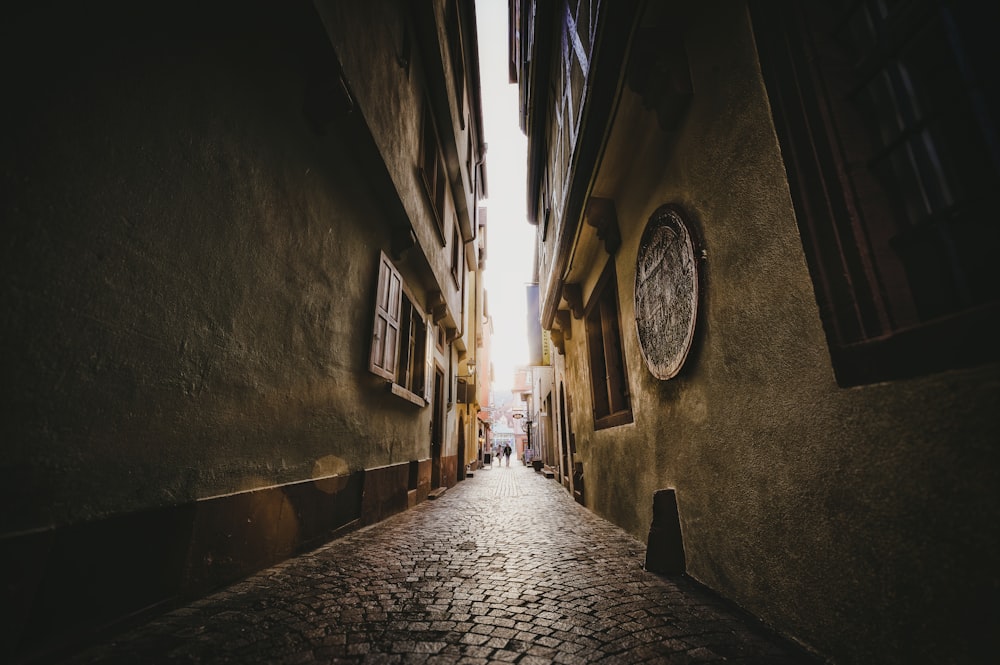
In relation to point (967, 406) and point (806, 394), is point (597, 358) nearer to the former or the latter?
point (806, 394)

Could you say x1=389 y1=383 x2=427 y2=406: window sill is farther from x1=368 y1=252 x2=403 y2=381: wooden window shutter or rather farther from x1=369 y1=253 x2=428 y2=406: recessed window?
x1=368 y1=252 x2=403 y2=381: wooden window shutter

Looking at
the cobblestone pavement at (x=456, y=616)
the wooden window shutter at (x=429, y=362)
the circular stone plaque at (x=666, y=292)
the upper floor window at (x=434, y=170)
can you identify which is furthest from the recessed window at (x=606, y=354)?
the upper floor window at (x=434, y=170)

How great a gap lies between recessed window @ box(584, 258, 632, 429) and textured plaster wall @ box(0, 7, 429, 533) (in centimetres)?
335

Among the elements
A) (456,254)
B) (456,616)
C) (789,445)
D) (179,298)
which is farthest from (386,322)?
(456,254)

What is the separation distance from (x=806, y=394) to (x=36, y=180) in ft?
10.6

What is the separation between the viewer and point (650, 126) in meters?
3.22

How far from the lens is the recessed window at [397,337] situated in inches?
192

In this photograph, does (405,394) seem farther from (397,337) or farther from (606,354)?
(606,354)

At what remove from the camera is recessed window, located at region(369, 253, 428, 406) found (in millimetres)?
4867

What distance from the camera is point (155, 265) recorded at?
2.02m

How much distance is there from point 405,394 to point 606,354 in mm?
3006

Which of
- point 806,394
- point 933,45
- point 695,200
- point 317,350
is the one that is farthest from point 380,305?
point 933,45

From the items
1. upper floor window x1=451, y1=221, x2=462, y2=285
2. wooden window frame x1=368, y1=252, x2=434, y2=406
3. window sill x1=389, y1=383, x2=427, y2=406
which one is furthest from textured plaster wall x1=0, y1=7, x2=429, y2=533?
upper floor window x1=451, y1=221, x2=462, y2=285

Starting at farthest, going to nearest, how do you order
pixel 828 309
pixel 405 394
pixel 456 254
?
pixel 456 254
pixel 405 394
pixel 828 309
